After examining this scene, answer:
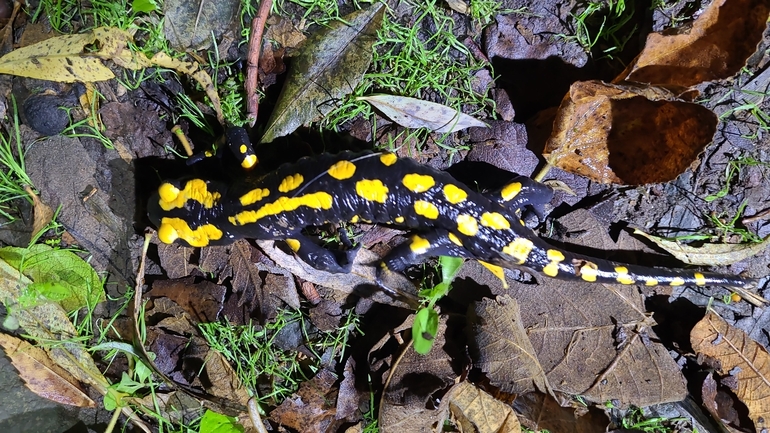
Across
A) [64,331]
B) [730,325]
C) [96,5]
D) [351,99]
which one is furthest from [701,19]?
[64,331]

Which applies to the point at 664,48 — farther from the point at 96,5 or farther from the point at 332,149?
the point at 96,5

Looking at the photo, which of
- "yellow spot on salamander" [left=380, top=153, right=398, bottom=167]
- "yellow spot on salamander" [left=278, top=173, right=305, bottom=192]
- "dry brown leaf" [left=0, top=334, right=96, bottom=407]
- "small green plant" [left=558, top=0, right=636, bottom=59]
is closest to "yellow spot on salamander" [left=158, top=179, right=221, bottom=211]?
"yellow spot on salamander" [left=278, top=173, right=305, bottom=192]

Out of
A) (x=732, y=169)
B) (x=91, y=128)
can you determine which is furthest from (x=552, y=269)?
(x=91, y=128)

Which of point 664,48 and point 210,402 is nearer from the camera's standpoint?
point 664,48

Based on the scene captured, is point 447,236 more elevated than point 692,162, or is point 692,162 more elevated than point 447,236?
point 692,162

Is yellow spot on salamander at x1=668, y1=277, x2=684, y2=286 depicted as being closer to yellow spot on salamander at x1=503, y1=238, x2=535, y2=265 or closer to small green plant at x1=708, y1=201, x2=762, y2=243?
small green plant at x1=708, y1=201, x2=762, y2=243

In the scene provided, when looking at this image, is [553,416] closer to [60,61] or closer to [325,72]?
[325,72]
